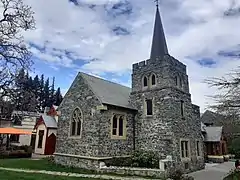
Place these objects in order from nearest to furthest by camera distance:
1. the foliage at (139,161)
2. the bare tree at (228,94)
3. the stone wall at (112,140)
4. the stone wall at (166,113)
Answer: the bare tree at (228,94), the foliage at (139,161), the stone wall at (112,140), the stone wall at (166,113)

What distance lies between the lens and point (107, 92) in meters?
18.7

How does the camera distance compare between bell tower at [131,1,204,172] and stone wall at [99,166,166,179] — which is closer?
stone wall at [99,166,166,179]

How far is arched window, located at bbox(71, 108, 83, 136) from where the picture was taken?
1745 centimetres

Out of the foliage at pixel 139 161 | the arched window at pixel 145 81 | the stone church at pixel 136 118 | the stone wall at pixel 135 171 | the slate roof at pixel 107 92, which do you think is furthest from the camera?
the arched window at pixel 145 81

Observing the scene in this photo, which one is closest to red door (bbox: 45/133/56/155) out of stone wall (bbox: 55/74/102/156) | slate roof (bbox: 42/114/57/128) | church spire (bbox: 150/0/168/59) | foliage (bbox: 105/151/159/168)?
slate roof (bbox: 42/114/57/128)

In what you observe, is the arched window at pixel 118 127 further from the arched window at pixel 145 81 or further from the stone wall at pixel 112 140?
the arched window at pixel 145 81

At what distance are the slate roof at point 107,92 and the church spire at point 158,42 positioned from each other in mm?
4388

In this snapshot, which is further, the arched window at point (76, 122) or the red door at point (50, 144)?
the red door at point (50, 144)

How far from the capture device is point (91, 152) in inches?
612

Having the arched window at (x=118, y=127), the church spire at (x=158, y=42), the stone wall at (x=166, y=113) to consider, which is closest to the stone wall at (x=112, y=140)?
the arched window at (x=118, y=127)

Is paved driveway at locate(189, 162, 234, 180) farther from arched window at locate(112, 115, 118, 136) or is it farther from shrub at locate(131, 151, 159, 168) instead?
arched window at locate(112, 115, 118, 136)

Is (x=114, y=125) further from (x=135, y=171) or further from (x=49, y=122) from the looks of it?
(x=49, y=122)

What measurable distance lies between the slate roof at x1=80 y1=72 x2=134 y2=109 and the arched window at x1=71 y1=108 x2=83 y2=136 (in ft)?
7.29

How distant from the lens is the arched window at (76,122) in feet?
57.2
